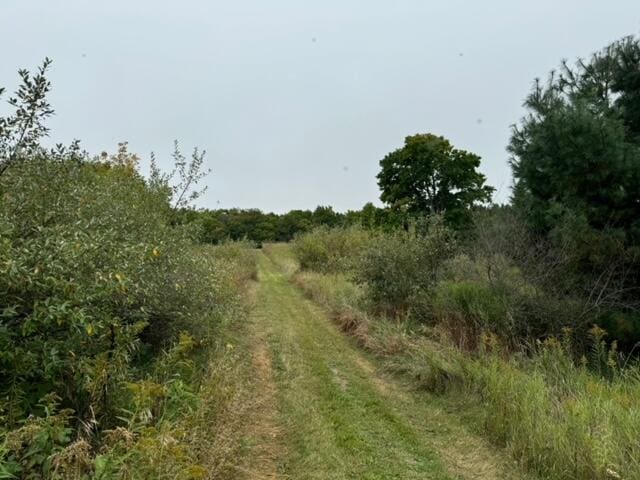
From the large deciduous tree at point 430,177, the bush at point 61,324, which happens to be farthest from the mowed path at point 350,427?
the large deciduous tree at point 430,177

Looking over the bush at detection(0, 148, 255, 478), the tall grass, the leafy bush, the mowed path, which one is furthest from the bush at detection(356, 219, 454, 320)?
the leafy bush

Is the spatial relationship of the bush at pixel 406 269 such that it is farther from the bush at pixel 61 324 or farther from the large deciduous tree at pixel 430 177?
the large deciduous tree at pixel 430 177

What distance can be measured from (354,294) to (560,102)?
255 inches

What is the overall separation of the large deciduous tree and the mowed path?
1659 cm

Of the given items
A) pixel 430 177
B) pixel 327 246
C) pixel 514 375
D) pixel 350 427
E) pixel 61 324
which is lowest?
pixel 350 427

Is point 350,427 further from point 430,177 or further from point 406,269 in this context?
point 430,177

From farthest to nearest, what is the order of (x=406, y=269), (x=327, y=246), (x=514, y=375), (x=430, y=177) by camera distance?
(x=430, y=177) < (x=327, y=246) < (x=406, y=269) < (x=514, y=375)

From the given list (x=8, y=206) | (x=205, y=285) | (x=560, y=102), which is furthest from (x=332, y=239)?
(x=8, y=206)

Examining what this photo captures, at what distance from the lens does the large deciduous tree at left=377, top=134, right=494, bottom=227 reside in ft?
76.3

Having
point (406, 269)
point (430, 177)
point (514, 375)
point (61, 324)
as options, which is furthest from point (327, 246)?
point (61, 324)

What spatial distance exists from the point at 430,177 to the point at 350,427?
20170mm

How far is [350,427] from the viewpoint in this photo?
4.77 m

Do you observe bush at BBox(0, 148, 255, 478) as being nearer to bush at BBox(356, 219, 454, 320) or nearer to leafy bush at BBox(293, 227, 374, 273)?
bush at BBox(356, 219, 454, 320)

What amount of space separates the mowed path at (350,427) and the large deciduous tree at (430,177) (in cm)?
1659
